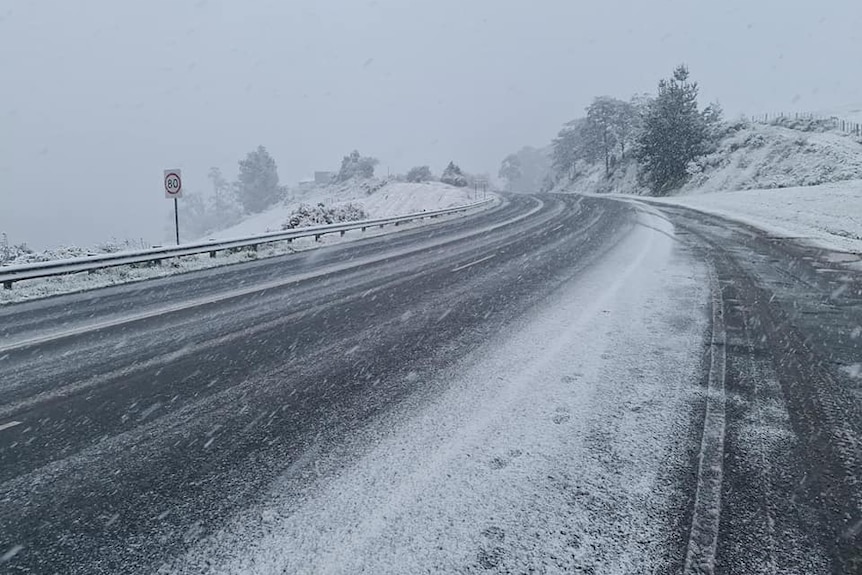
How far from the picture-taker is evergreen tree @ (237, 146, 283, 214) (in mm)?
99594

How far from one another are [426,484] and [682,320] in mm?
4703

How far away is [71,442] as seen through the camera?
11.4 feet

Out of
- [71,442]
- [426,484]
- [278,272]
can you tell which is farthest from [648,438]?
[278,272]

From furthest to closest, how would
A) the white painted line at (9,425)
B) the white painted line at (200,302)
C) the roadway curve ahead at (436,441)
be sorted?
the white painted line at (200,302) → the white painted line at (9,425) → the roadway curve ahead at (436,441)

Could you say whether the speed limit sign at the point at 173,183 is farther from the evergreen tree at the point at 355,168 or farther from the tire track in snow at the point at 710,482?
the evergreen tree at the point at 355,168

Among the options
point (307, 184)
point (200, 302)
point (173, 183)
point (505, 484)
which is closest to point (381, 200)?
point (173, 183)

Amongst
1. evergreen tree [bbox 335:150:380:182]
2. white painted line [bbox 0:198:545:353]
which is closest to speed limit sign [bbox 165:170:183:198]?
white painted line [bbox 0:198:545:353]

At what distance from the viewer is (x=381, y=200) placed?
5753 centimetres

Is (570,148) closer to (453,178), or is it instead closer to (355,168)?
(453,178)

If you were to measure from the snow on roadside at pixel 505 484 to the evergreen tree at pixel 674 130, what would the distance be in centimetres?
4271

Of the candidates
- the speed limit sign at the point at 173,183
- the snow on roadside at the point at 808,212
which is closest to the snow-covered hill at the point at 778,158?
the snow on roadside at the point at 808,212

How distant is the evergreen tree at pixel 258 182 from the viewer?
99.6 metres

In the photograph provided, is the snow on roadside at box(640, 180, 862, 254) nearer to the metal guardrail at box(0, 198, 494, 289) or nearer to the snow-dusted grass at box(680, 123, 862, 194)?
the snow-dusted grass at box(680, 123, 862, 194)

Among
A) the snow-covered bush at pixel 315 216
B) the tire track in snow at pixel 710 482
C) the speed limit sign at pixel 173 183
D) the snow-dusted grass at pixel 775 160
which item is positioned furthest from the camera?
the snow-dusted grass at pixel 775 160
